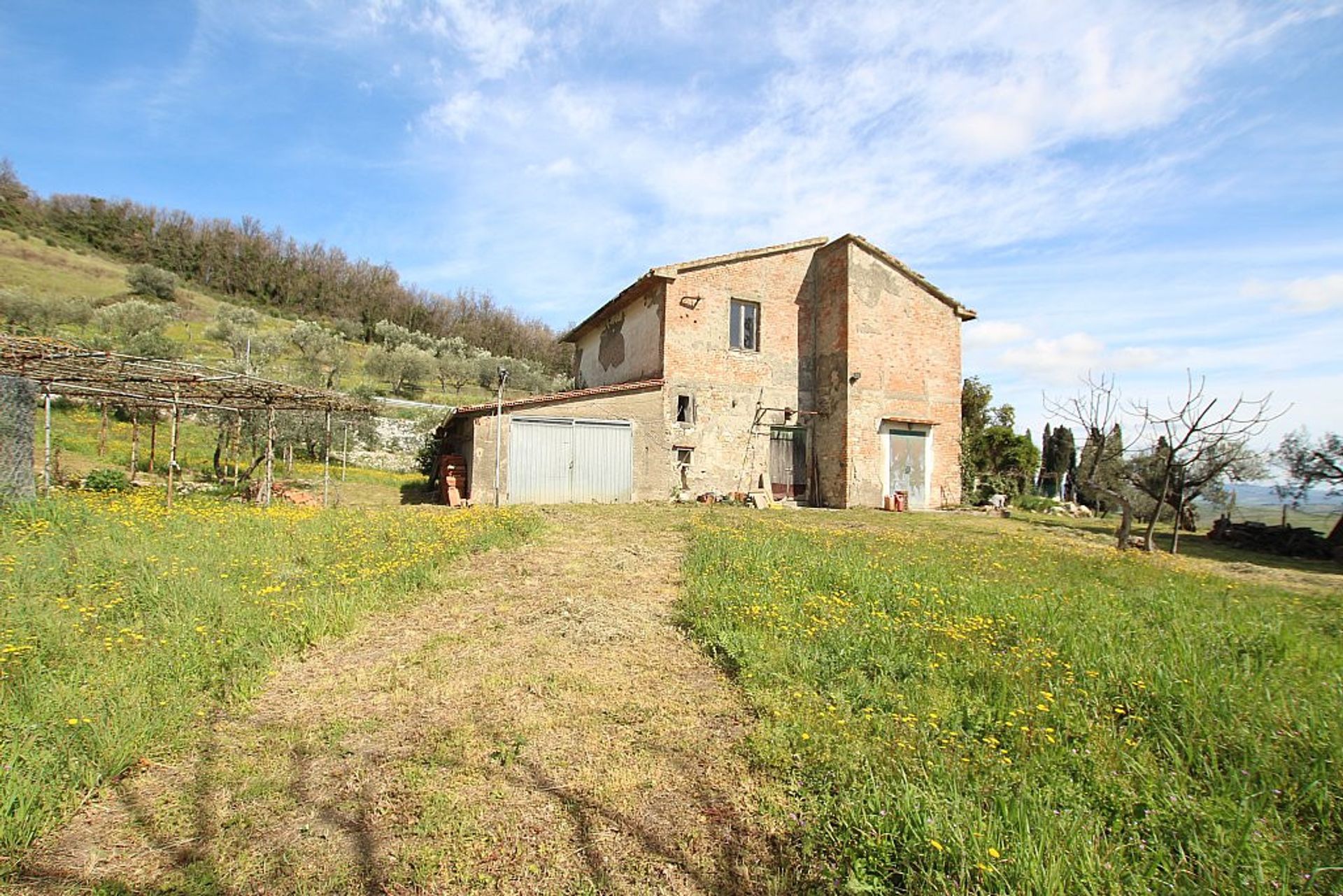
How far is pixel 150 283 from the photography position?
4331cm

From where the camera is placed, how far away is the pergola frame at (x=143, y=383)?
10.4 meters

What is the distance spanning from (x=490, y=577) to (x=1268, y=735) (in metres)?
7.44

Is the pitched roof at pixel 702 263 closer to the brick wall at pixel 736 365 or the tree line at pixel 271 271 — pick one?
the brick wall at pixel 736 365

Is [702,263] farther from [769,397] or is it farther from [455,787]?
[455,787]

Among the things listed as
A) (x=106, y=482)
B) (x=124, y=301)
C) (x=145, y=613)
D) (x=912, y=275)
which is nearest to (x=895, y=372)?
(x=912, y=275)

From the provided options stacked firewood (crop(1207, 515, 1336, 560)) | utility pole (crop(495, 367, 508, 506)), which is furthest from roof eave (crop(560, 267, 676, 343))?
stacked firewood (crop(1207, 515, 1336, 560))

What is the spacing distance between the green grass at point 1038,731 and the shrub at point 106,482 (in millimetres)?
15246

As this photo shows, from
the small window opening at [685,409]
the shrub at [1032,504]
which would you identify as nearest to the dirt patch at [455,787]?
the small window opening at [685,409]

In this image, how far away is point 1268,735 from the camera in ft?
11.5

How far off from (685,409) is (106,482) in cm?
1476

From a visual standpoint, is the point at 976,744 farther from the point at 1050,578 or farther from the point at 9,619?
the point at 9,619

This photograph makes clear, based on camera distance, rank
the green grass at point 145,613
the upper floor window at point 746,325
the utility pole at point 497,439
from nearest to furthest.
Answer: the green grass at point 145,613 → the utility pole at point 497,439 → the upper floor window at point 746,325

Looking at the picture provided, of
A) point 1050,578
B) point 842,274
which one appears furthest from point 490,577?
point 842,274

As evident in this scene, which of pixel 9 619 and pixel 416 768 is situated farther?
pixel 9 619
